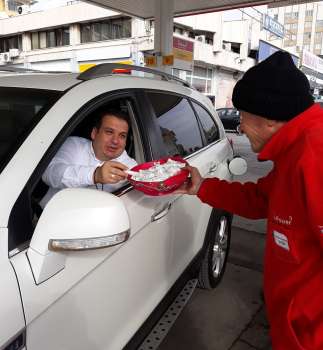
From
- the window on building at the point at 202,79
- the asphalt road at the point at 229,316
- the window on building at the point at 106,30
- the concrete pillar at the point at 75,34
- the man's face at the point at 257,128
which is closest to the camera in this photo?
the man's face at the point at 257,128

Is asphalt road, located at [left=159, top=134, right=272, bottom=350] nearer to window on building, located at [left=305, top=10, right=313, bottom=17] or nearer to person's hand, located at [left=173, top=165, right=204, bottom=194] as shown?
person's hand, located at [left=173, top=165, right=204, bottom=194]

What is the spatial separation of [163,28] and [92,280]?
8274 mm

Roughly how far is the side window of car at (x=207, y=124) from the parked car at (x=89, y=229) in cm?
27

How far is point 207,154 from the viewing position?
9.65 feet

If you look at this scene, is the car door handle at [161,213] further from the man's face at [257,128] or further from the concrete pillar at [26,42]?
the concrete pillar at [26,42]

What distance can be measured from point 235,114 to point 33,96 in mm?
18285

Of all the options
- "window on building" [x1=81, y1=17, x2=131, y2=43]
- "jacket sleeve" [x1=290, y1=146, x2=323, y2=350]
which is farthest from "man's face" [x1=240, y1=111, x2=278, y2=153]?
"window on building" [x1=81, y1=17, x2=131, y2=43]

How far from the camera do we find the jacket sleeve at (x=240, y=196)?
5.56 ft

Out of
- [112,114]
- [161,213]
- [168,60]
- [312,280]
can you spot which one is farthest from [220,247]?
[168,60]

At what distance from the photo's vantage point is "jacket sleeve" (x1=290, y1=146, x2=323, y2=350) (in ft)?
3.47

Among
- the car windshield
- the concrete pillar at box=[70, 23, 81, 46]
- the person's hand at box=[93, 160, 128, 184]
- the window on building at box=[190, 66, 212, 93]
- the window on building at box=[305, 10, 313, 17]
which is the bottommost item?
the window on building at box=[190, 66, 212, 93]

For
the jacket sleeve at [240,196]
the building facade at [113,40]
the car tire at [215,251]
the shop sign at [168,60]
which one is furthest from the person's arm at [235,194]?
A: the building facade at [113,40]

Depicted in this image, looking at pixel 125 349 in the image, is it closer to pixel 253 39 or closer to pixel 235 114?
pixel 235 114

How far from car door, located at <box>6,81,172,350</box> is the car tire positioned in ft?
3.33
